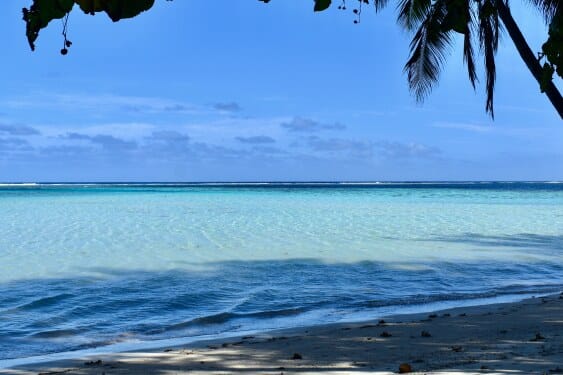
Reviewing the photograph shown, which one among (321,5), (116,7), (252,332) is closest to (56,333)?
(252,332)

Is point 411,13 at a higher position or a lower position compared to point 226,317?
higher

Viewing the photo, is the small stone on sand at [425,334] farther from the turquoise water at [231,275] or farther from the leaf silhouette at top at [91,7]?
the leaf silhouette at top at [91,7]

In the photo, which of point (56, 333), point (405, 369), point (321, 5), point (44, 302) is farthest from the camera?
point (44, 302)

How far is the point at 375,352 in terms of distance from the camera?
18.3 feet

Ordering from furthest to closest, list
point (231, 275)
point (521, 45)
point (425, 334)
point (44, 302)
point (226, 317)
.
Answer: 1. point (231, 275)
2. point (44, 302)
3. point (226, 317)
4. point (425, 334)
5. point (521, 45)

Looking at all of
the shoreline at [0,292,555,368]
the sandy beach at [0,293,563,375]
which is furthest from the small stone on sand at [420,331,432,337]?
the shoreline at [0,292,555,368]

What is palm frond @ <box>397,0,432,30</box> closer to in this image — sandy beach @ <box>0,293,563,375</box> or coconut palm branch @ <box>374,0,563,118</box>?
coconut palm branch @ <box>374,0,563,118</box>

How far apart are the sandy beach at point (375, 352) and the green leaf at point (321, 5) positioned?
338cm

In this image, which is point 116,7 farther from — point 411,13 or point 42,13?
point 411,13

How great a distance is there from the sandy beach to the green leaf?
11.1 ft

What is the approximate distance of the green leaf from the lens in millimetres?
1804

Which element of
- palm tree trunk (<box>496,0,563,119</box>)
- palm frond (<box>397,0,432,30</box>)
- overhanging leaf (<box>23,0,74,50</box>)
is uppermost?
palm frond (<box>397,0,432,30</box>)

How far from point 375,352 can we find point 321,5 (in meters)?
4.34

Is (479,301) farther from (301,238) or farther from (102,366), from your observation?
(301,238)
